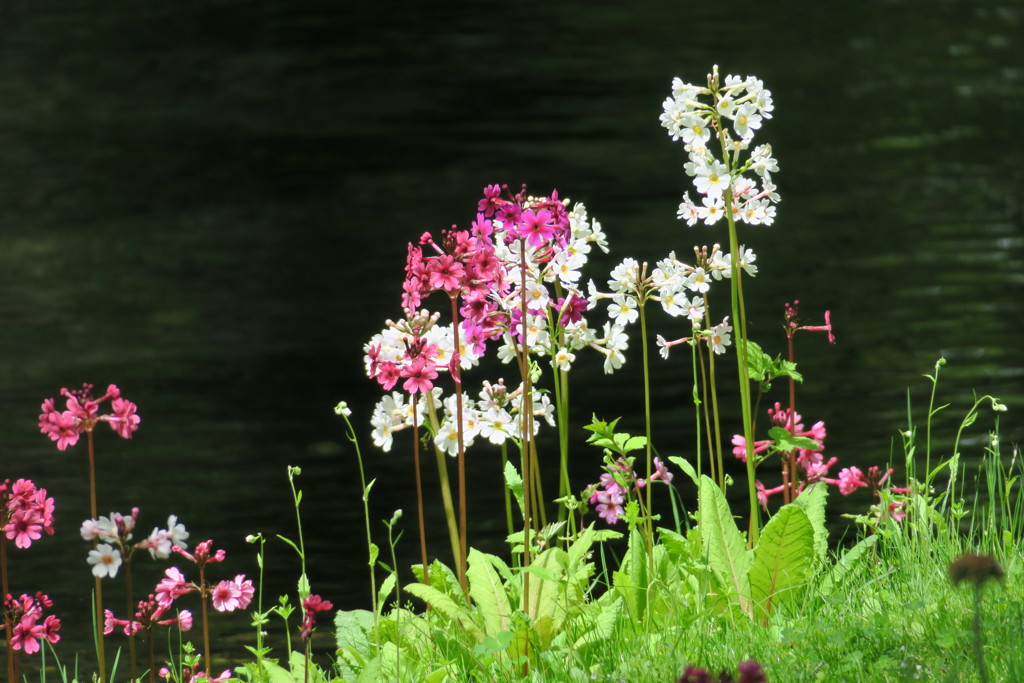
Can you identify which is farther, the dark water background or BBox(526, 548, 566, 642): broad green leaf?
the dark water background

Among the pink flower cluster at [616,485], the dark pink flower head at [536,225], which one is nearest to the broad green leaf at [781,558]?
the pink flower cluster at [616,485]

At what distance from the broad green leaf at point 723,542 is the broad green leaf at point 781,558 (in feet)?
0.12

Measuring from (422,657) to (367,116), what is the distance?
16854 millimetres

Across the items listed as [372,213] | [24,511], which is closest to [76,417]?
[24,511]

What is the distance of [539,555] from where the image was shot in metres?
3.62

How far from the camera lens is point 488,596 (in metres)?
3.62

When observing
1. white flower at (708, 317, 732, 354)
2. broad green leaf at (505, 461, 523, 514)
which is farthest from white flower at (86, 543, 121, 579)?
white flower at (708, 317, 732, 354)

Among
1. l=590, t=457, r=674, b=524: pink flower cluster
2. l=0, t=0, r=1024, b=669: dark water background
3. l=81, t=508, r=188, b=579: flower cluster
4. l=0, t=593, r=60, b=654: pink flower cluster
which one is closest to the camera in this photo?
l=81, t=508, r=188, b=579: flower cluster

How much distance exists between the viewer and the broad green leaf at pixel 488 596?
3576 millimetres

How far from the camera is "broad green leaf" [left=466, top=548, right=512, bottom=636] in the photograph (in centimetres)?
358

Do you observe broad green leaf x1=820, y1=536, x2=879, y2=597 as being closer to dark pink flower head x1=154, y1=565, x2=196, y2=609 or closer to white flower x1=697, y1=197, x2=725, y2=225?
white flower x1=697, y1=197, x2=725, y2=225

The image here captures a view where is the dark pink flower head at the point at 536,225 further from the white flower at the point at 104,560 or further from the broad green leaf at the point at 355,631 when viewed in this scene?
the broad green leaf at the point at 355,631

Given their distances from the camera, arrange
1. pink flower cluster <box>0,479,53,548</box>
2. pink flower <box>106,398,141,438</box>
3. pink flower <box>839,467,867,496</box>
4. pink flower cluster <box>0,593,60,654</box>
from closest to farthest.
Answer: pink flower <box>106,398,141,438</box>
pink flower cluster <box>0,479,53,548</box>
pink flower cluster <box>0,593,60,654</box>
pink flower <box>839,467,867,496</box>

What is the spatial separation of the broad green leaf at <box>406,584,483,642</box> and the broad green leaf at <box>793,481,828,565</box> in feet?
3.10
